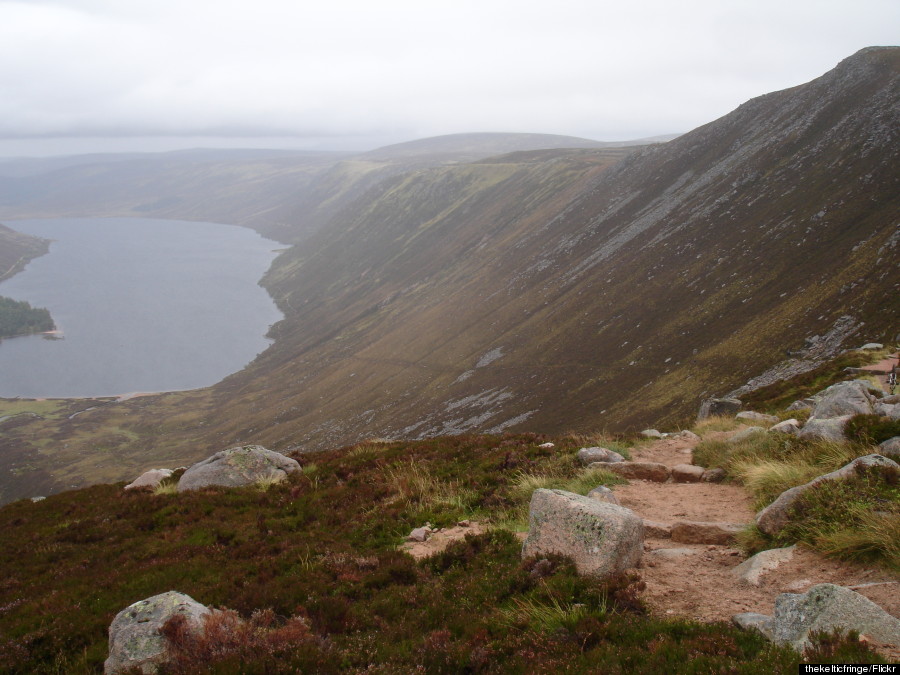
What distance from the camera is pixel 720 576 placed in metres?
8.95

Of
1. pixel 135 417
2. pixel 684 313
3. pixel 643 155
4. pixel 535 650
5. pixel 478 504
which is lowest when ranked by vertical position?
pixel 135 417

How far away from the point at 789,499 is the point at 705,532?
166cm

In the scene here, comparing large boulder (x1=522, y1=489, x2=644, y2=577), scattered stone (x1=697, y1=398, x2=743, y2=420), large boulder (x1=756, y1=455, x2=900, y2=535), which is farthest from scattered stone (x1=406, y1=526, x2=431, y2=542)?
scattered stone (x1=697, y1=398, x2=743, y2=420)

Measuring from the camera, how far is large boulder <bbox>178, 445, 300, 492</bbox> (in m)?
19.8

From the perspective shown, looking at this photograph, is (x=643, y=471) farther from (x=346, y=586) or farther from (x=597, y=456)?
(x=346, y=586)

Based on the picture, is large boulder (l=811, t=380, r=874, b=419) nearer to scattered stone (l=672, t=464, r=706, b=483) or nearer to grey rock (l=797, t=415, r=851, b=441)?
grey rock (l=797, t=415, r=851, b=441)

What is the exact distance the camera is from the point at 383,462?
2005 centimetres

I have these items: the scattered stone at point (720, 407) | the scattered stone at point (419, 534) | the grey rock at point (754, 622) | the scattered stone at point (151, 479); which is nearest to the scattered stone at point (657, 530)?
the grey rock at point (754, 622)

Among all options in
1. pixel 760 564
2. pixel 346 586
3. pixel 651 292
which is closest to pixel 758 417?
pixel 760 564

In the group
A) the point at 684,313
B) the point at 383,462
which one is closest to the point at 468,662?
the point at 383,462

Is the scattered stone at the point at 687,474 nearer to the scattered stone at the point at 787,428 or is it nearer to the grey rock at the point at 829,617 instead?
the scattered stone at the point at 787,428

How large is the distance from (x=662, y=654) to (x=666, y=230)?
9371 centimetres

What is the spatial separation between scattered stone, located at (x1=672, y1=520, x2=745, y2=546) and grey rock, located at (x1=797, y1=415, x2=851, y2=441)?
4.58 meters

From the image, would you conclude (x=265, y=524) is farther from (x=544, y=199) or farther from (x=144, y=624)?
(x=544, y=199)
